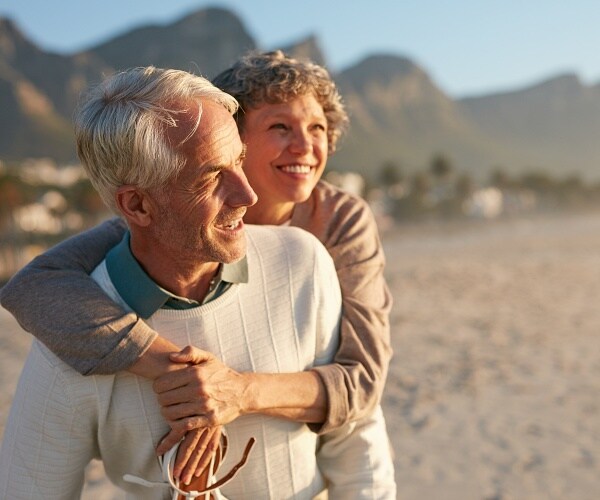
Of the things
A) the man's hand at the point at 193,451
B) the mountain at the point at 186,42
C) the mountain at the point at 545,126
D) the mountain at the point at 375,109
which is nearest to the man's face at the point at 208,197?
the man's hand at the point at 193,451

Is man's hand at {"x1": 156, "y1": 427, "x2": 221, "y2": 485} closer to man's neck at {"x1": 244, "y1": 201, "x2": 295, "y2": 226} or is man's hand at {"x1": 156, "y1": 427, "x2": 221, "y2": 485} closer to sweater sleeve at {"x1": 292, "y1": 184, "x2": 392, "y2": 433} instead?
sweater sleeve at {"x1": 292, "y1": 184, "x2": 392, "y2": 433}

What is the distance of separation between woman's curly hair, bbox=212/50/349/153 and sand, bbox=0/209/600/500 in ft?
14.1

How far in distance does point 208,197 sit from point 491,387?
24.8 feet

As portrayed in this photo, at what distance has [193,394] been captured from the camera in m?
1.53

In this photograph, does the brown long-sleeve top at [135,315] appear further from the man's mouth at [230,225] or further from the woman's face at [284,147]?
the man's mouth at [230,225]

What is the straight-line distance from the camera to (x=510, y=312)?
13992 millimetres

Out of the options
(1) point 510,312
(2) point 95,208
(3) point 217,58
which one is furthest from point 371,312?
(3) point 217,58

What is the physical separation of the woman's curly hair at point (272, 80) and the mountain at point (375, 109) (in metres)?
87.9

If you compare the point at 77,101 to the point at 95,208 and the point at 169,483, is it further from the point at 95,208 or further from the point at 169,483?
the point at 95,208

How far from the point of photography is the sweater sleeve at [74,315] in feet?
5.09

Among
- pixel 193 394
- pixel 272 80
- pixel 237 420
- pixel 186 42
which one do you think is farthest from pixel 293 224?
pixel 186 42

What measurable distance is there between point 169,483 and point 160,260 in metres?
0.54

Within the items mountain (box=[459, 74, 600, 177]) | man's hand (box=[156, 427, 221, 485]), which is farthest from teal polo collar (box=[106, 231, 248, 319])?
mountain (box=[459, 74, 600, 177])

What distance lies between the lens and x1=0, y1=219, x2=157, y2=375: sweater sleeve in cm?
155
